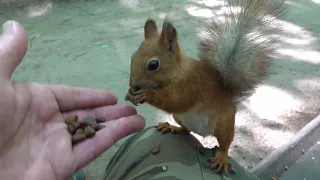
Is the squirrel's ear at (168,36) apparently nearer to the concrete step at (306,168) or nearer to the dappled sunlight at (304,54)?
the concrete step at (306,168)

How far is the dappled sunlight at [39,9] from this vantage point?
3279 millimetres

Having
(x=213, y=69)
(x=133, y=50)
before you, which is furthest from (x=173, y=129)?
(x=133, y=50)

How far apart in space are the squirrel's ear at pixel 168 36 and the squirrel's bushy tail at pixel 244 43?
13 centimetres

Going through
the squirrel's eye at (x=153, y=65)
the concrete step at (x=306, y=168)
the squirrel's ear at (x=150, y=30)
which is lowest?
the concrete step at (x=306, y=168)

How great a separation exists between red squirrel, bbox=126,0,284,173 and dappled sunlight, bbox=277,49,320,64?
1535 mm

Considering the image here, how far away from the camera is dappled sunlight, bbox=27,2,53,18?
328 centimetres

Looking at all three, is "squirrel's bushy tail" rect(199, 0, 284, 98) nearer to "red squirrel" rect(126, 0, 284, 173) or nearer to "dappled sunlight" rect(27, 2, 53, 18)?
"red squirrel" rect(126, 0, 284, 173)

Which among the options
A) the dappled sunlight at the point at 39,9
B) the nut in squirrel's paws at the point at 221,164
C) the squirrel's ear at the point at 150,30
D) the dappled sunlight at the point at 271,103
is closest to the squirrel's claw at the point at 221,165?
the nut in squirrel's paws at the point at 221,164

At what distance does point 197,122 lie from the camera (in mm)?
1234

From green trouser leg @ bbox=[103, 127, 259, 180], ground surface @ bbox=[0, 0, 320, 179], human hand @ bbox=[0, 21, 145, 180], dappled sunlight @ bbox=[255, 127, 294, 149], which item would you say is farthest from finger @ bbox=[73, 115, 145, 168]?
dappled sunlight @ bbox=[255, 127, 294, 149]

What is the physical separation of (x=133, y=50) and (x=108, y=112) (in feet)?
4.86

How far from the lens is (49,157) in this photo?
1.10 m

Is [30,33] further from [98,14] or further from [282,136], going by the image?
[282,136]

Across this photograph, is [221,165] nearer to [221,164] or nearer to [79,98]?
[221,164]
